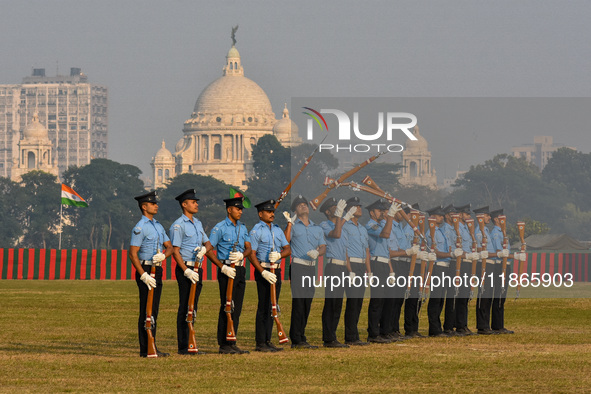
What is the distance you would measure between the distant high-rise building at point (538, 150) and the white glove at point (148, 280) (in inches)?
568

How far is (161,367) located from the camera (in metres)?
20.4

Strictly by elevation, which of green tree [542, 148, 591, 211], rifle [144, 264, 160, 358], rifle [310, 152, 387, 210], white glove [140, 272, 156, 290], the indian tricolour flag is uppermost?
the indian tricolour flag

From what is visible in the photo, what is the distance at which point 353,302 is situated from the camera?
24.1 meters

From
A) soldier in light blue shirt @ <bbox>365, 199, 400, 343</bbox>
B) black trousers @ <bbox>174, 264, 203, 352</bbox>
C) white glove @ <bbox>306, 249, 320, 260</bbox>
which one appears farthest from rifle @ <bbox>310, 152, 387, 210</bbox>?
black trousers @ <bbox>174, 264, 203, 352</bbox>

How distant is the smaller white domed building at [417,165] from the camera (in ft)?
99.2

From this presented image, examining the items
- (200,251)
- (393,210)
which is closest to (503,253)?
(393,210)

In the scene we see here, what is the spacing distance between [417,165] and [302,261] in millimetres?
7584

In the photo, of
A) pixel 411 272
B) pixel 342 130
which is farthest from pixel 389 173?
pixel 411 272

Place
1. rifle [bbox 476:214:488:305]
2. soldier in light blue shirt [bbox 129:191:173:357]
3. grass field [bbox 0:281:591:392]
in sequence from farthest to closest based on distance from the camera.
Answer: rifle [bbox 476:214:488:305] → soldier in light blue shirt [bbox 129:191:173:357] → grass field [bbox 0:281:591:392]

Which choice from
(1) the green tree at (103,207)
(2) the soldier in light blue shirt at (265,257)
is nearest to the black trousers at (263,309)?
(2) the soldier in light blue shirt at (265,257)

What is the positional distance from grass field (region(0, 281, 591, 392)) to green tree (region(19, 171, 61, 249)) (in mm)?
117157

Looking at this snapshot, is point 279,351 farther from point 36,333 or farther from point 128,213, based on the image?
point 128,213

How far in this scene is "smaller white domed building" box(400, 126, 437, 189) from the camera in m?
30.2

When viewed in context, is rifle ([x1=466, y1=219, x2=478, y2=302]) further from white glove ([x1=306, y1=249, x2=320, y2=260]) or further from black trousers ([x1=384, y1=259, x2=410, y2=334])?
white glove ([x1=306, y1=249, x2=320, y2=260])
